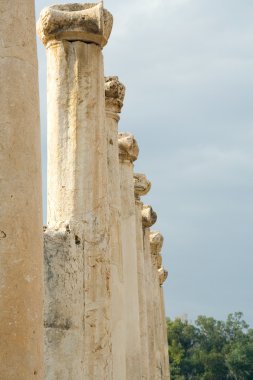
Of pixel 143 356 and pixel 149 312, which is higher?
pixel 149 312

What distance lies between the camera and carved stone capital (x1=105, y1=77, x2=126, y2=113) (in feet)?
59.7

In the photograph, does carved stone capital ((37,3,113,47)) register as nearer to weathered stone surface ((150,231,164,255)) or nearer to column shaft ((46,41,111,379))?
column shaft ((46,41,111,379))

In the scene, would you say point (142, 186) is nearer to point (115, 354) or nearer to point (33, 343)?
point (115, 354)

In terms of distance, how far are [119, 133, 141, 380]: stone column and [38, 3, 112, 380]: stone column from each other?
23.6 ft

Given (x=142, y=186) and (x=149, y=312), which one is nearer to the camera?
(x=142, y=186)

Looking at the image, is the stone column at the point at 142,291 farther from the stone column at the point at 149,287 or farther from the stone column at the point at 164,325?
the stone column at the point at 164,325

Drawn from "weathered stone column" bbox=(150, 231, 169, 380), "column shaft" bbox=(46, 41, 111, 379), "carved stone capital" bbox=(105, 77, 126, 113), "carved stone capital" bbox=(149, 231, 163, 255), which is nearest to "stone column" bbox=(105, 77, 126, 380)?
"carved stone capital" bbox=(105, 77, 126, 113)

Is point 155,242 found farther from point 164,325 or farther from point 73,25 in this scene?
point 73,25

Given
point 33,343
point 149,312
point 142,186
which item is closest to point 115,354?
point 33,343

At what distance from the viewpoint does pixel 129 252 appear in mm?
22406

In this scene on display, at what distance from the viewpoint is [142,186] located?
27.4 meters

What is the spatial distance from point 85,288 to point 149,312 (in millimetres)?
16479

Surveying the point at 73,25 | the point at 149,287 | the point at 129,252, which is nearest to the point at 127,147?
the point at 129,252

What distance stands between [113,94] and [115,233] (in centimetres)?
290
